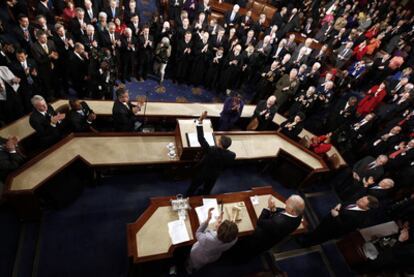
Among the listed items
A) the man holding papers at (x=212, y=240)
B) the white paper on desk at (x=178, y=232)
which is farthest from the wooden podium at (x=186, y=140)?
the man holding papers at (x=212, y=240)

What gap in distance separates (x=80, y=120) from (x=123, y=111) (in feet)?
2.45

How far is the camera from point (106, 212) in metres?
4.86

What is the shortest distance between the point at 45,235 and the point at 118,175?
1.62 metres

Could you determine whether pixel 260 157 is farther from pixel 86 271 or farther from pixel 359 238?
pixel 86 271

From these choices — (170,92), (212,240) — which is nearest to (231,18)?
(170,92)

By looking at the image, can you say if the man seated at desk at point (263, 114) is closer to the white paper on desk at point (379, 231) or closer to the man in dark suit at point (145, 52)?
the white paper on desk at point (379, 231)

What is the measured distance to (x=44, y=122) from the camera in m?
4.31

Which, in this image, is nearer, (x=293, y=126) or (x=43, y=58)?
(x=43, y=58)

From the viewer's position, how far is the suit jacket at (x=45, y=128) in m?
4.23

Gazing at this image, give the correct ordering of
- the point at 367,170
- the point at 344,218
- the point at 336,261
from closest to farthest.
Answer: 1. the point at 344,218
2. the point at 336,261
3. the point at 367,170

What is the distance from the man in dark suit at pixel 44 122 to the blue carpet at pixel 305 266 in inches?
184

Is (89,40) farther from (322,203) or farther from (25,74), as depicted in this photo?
(322,203)

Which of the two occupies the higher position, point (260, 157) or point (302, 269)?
point (260, 157)

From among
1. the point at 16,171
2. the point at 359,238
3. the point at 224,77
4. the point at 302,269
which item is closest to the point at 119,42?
the point at 224,77
